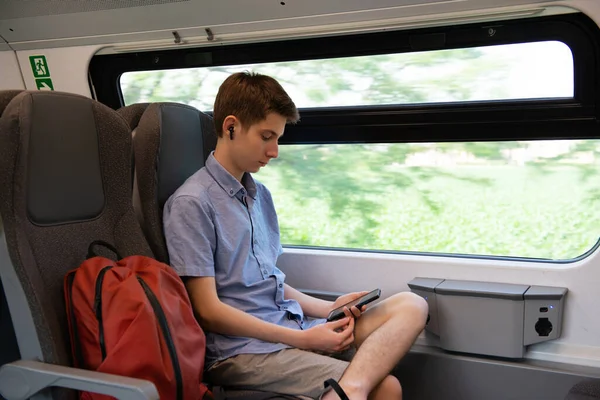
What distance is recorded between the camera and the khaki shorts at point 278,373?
6.53ft

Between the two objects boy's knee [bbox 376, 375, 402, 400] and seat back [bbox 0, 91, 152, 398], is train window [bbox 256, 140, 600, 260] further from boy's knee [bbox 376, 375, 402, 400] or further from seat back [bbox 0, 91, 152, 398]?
seat back [bbox 0, 91, 152, 398]

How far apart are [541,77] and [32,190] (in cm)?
195

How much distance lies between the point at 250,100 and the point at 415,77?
87cm

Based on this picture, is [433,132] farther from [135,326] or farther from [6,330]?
[6,330]

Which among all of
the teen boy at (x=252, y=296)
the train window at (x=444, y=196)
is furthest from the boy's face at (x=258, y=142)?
the train window at (x=444, y=196)

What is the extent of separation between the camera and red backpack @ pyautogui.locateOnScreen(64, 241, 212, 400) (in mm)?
1593

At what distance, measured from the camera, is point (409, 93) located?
2641 mm

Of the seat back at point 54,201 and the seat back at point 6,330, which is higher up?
the seat back at point 54,201

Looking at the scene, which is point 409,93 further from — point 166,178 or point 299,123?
point 166,178

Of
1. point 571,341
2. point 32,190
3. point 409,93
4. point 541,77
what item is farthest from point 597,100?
point 32,190

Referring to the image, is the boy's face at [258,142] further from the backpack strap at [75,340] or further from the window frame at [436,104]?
the backpack strap at [75,340]

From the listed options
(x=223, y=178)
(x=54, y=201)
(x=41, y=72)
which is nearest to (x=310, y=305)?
(x=223, y=178)

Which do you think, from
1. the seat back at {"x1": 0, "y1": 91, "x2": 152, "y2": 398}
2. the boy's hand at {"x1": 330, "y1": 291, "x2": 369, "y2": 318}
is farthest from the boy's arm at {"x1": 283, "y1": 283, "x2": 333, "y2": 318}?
the seat back at {"x1": 0, "y1": 91, "x2": 152, "y2": 398}

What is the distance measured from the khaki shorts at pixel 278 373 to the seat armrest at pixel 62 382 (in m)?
0.56
